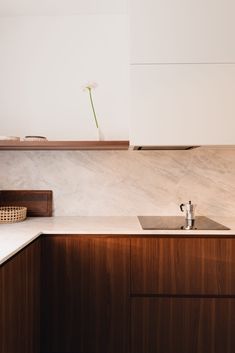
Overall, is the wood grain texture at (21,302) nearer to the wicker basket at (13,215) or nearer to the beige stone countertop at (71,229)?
the beige stone countertop at (71,229)

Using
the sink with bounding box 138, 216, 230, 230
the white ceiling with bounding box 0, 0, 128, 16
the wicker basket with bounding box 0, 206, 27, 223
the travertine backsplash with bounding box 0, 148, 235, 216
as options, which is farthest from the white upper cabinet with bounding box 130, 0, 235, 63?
the wicker basket with bounding box 0, 206, 27, 223

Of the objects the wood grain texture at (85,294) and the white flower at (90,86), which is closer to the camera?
the wood grain texture at (85,294)

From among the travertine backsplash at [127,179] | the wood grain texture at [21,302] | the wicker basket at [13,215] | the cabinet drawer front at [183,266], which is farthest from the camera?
the travertine backsplash at [127,179]

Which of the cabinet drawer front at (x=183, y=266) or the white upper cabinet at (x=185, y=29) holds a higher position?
the white upper cabinet at (x=185, y=29)

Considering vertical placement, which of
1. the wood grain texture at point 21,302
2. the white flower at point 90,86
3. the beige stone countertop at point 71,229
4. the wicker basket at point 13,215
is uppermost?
the white flower at point 90,86

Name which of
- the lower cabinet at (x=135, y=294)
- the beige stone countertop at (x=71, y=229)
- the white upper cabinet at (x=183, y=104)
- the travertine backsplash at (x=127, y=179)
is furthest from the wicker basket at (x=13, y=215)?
the white upper cabinet at (x=183, y=104)

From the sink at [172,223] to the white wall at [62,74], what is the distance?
64 cm

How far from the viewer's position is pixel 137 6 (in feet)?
5.14

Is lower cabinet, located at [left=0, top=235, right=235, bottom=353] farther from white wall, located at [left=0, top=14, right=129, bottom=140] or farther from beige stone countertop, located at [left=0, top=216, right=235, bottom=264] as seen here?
white wall, located at [left=0, top=14, right=129, bottom=140]

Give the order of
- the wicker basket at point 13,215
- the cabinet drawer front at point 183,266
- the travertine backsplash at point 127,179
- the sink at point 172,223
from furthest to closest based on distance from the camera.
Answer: the travertine backsplash at point 127,179
the wicker basket at point 13,215
the sink at point 172,223
the cabinet drawer front at point 183,266

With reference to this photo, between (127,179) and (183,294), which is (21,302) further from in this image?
(127,179)

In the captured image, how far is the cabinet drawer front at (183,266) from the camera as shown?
151 cm

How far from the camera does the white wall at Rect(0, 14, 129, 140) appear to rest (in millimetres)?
2029

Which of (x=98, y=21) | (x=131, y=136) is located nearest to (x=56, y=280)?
(x=131, y=136)
